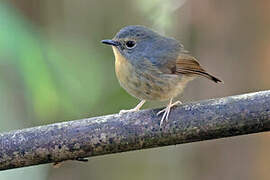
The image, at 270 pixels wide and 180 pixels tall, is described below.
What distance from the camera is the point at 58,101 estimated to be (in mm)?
3818

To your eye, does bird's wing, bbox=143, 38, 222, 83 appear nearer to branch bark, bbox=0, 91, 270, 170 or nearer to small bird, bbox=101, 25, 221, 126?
small bird, bbox=101, 25, 221, 126

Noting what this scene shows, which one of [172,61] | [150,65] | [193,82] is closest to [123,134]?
[150,65]

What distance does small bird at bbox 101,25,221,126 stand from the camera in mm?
3666

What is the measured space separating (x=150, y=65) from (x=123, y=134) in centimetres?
112

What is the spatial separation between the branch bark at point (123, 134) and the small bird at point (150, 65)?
33.5 inches

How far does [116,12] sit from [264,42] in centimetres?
210

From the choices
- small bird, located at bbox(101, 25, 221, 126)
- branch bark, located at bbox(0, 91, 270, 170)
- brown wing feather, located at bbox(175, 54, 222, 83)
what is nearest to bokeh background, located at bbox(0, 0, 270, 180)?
small bird, located at bbox(101, 25, 221, 126)

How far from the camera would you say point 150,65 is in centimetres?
376

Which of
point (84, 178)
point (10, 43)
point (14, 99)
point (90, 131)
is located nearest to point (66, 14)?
point (14, 99)

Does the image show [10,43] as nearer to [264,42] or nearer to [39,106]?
[39,106]

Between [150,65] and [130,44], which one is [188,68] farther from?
[130,44]

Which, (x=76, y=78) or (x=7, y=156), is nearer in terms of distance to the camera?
(x=7, y=156)

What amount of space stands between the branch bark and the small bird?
0.85 m

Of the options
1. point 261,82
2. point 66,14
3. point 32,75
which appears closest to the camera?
point 32,75
